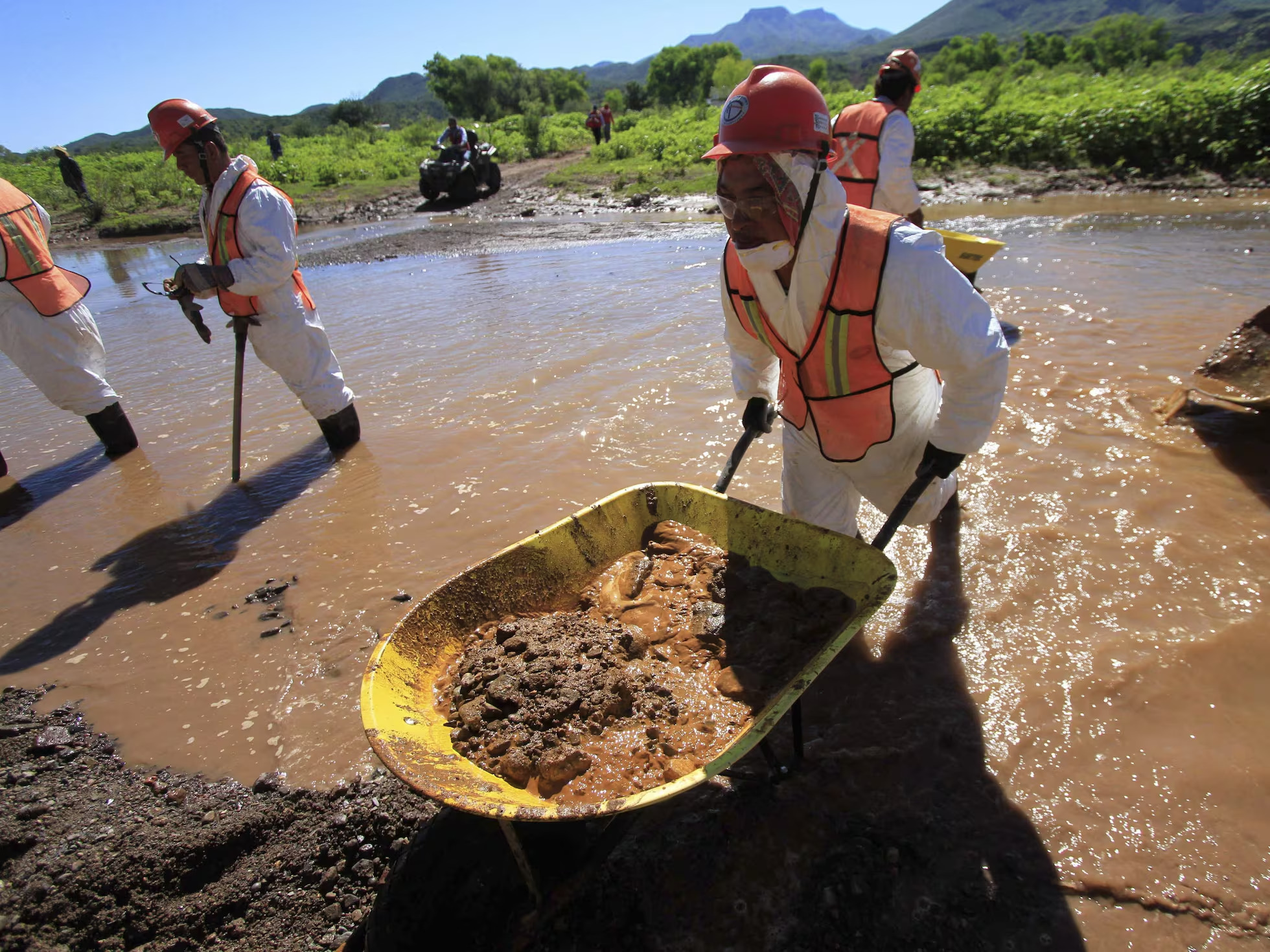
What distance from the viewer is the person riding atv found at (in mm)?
16922

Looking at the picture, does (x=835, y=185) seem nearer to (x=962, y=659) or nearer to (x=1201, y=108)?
(x=962, y=659)

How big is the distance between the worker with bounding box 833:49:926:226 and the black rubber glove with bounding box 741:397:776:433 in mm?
2476

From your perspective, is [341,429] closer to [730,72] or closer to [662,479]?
[662,479]

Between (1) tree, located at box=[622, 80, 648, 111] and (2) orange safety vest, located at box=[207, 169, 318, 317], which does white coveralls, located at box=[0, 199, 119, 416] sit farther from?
(1) tree, located at box=[622, 80, 648, 111]

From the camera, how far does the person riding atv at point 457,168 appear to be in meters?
16.9

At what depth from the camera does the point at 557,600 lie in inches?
88.8

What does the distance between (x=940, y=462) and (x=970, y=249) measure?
130 inches

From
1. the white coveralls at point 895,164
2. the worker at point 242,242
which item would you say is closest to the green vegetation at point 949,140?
the white coveralls at point 895,164

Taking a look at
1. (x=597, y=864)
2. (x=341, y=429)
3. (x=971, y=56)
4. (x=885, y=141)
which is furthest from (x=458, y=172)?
(x=971, y=56)

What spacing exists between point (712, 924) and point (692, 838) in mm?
219

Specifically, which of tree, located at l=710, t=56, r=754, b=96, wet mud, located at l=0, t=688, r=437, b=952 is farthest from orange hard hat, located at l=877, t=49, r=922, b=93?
tree, located at l=710, t=56, r=754, b=96

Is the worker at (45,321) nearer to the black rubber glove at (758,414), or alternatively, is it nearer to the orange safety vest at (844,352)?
the black rubber glove at (758,414)

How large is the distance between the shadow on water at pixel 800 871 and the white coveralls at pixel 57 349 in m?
4.56

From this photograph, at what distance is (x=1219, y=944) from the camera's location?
156 centimetres
